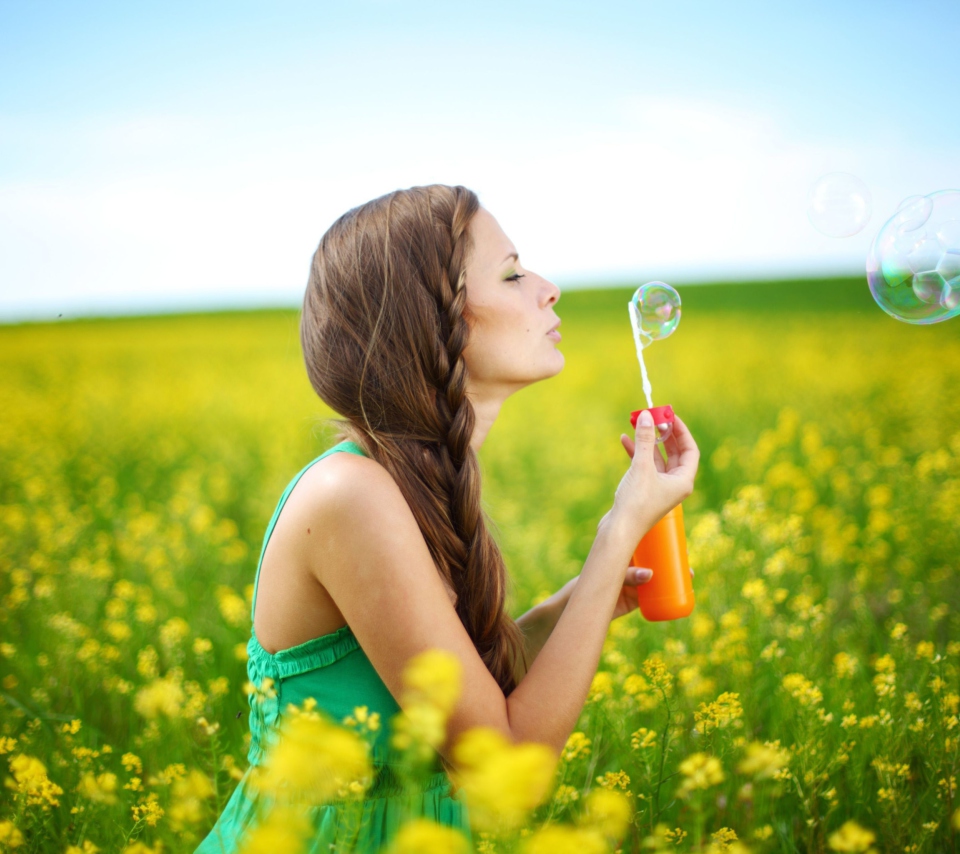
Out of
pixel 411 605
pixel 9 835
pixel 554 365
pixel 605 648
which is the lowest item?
pixel 605 648

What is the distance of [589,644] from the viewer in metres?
1.34

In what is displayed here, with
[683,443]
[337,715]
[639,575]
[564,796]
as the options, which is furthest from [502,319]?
[564,796]

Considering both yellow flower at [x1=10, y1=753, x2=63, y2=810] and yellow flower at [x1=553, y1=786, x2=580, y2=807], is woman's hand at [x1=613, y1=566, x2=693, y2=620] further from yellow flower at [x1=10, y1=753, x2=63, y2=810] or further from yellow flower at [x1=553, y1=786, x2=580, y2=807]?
yellow flower at [x1=10, y1=753, x2=63, y2=810]

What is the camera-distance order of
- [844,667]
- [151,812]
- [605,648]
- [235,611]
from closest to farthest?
1. [151,812]
2. [844,667]
3. [605,648]
4. [235,611]

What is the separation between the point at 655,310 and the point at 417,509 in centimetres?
105

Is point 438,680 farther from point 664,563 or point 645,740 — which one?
point 664,563

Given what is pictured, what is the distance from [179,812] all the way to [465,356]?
3.14 ft

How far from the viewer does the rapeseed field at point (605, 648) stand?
124cm

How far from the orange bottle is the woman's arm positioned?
12.6 inches

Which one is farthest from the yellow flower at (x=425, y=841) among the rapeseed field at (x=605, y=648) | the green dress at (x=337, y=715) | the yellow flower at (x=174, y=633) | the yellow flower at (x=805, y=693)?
the yellow flower at (x=174, y=633)

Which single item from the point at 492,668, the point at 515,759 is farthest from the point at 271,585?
the point at 515,759

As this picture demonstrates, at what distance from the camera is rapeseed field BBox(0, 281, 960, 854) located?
4.06 feet

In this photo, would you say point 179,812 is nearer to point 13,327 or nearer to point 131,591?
point 131,591

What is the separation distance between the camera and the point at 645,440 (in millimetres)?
1513
